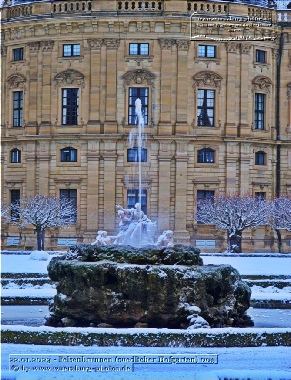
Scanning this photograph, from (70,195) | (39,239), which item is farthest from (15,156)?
(39,239)

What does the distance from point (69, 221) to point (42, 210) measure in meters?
3.96

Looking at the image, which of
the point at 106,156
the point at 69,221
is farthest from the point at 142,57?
the point at 69,221

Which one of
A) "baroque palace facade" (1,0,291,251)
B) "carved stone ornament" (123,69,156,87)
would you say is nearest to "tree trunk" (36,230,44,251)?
"baroque palace facade" (1,0,291,251)

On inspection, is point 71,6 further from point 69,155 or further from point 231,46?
point 231,46

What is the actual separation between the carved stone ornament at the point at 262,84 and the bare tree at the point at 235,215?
25.7 ft

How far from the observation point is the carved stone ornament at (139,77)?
63281mm

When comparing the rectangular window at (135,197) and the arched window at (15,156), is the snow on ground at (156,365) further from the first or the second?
the arched window at (15,156)

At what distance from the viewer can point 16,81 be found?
215ft

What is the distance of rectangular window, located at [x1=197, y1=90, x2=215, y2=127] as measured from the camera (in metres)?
64.1

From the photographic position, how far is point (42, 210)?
192ft

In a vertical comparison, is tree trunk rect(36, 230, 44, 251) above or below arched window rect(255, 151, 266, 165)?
below

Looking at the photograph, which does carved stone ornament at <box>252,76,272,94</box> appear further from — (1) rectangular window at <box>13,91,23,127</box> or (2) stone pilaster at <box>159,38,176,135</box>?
(1) rectangular window at <box>13,91,23,127</box>

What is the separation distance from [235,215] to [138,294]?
33410 millimetres

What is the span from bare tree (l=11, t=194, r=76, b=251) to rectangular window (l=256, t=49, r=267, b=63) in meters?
13.3
